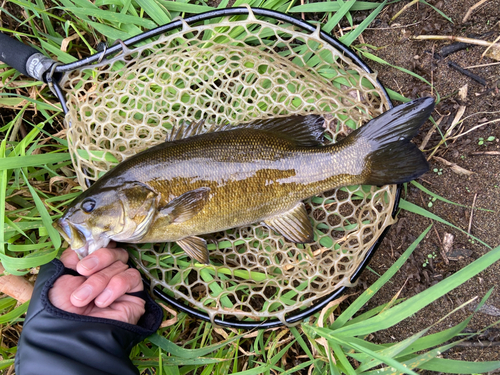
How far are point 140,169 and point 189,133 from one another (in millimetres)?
478

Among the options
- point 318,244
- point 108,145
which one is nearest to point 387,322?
point 318,244

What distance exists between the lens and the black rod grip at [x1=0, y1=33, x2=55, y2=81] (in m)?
2.70

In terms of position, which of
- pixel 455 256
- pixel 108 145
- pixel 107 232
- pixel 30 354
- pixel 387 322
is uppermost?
pixel 108 145

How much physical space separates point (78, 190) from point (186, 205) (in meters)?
1.28

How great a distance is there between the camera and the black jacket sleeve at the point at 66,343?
210 cm

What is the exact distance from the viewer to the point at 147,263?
2941mm

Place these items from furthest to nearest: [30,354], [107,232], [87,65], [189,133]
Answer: [87,65] < [189,133] < [107,232] < [30,354]

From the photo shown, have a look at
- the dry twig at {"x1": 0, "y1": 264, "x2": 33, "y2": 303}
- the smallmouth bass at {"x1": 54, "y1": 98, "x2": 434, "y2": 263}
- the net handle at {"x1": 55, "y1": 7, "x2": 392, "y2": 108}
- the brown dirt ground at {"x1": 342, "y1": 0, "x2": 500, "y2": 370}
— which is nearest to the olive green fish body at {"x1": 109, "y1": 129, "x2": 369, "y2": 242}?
the smallmouth bass at {"x1": 54, "y1": 98, "x2": 434, "y2": 263}

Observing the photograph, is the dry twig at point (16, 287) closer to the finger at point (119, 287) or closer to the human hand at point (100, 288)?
the human hand at point (100, 288)

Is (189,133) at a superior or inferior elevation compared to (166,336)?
superior

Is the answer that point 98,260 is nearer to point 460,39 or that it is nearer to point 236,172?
point 236,172

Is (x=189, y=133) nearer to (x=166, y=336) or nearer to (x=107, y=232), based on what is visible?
(x=107, y=232)

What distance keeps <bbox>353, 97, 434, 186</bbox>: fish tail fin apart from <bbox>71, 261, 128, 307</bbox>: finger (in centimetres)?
211

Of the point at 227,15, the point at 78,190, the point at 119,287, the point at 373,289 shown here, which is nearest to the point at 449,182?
the point at 373,289
